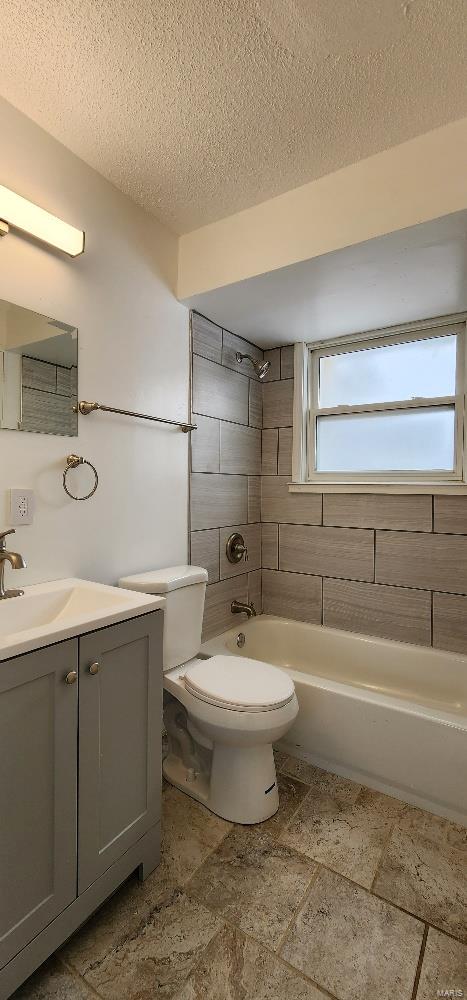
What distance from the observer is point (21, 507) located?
141cm

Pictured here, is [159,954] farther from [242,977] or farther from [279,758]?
[279,758]

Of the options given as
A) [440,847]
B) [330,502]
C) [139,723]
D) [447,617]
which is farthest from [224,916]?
[330,502]

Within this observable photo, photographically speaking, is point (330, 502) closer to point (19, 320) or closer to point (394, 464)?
point (394, 464)

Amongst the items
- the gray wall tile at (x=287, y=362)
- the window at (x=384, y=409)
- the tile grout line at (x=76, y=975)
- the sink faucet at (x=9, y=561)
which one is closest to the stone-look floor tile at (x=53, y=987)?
the tile grout line at (x=76, y=975)

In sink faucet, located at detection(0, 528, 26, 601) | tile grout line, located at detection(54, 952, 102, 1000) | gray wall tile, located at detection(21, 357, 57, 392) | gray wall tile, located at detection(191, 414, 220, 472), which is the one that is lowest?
tile grout line, located at detection(54, 952, 102, 1000)

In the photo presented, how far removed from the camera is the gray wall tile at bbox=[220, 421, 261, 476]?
2.45 m

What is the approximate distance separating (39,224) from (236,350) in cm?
129

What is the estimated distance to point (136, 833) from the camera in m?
1.28

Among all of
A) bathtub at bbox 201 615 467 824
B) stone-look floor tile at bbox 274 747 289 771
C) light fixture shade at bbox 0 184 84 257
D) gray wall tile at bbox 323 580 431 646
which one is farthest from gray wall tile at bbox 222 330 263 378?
stone-look floor tile at bbox 274 747 289 771

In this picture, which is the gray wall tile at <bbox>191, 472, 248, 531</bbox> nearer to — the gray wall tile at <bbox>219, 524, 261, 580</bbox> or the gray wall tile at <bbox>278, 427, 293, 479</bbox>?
the gray wall tile at <bbox>219, 524, 261, 580</bbox>

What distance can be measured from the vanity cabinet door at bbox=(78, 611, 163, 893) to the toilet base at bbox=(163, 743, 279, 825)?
33 centimetres

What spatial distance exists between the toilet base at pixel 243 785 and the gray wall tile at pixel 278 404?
1.81 meters

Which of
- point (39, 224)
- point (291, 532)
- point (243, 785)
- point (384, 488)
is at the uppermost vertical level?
point (39, 224)

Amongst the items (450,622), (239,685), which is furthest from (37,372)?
(450,622)
